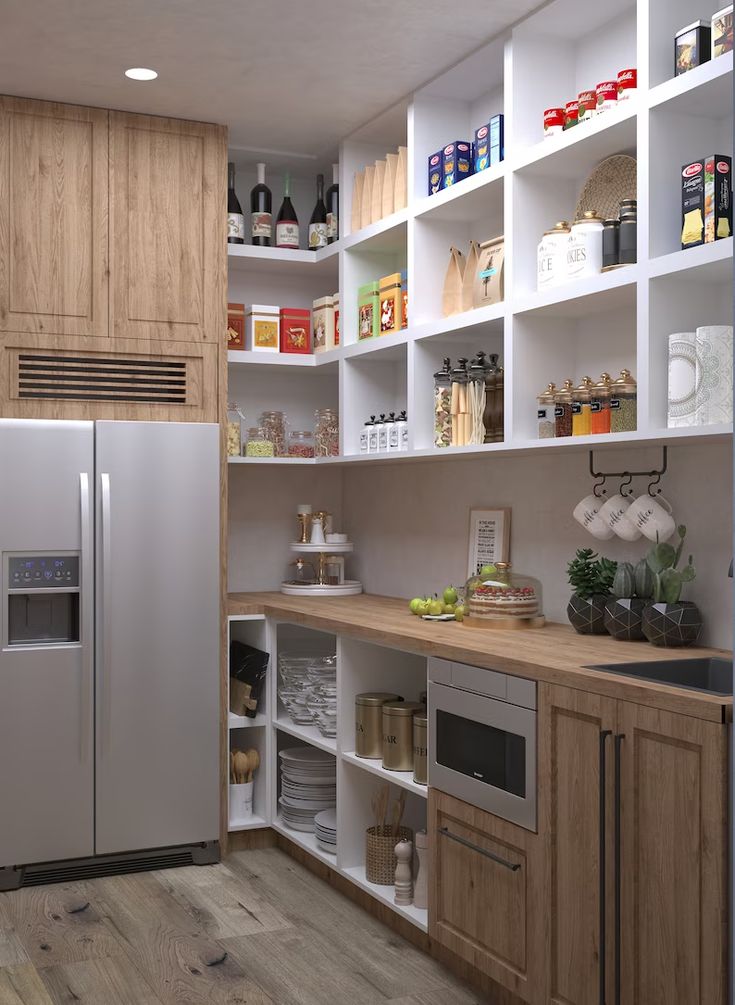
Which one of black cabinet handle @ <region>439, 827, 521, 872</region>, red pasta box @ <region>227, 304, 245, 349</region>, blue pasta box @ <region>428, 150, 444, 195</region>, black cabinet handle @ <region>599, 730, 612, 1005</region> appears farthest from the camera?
red pasta box @ <region>227, 304, 245, 349</region>

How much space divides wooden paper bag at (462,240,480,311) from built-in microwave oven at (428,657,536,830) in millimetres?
1243

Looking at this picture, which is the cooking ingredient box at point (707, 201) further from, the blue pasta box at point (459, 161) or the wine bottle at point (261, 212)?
the wine bottle at point (261, 212)

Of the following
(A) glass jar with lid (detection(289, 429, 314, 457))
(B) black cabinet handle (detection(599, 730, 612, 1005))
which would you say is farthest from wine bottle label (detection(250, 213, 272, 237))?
(B) black cabinet handle (detection(599, 730, 612, 1005))

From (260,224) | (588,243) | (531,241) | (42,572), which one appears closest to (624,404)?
(588,243)

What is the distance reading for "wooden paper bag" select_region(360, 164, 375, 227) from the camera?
418cm

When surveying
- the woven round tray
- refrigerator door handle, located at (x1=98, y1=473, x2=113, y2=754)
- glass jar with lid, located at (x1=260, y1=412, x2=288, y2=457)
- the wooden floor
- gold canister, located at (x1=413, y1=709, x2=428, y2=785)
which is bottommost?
the wooden floor

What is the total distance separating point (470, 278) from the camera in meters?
3.62

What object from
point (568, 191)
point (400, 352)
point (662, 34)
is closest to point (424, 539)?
point (400, 352)

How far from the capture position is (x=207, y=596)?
4000mm

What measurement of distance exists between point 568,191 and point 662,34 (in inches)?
25.2

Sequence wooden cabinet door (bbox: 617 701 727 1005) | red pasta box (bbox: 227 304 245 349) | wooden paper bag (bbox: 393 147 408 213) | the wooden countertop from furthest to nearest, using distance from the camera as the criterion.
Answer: red pasta box (bbox: 227 304 245 349), wooden paper bag (bbox: 393 147 408 213), the wooden countertop, wooden cabinet door (bbox: 617 701 727 1005)

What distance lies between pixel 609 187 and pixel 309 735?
2.09 metres

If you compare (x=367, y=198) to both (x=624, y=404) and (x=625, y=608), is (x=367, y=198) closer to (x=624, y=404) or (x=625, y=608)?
(x=624, y=404)

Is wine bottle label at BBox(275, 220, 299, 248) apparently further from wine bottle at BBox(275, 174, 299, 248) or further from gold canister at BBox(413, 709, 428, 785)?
gold canister at BBox(413, 709, 428, 785)
